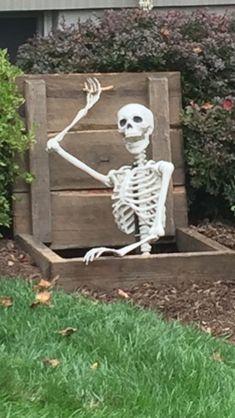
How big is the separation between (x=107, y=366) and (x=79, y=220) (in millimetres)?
2985

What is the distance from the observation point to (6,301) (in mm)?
5477

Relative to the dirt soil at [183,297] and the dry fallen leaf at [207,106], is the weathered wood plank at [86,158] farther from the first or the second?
the dirt soil at [183,297]

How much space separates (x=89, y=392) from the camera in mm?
4141

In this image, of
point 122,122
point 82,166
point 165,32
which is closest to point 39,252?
point 82,166

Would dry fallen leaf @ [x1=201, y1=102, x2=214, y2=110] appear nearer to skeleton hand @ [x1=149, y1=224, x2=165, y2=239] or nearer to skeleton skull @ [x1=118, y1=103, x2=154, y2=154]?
skeleton skull @ [x1=118, y1=103, x2=154, y2=154]

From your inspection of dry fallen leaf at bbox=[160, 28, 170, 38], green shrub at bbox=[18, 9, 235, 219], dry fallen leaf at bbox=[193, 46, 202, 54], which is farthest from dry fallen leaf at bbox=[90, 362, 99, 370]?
dry fallen leaf at bbox=[160, 28, 170, 38]

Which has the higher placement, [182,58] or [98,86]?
[182,58]

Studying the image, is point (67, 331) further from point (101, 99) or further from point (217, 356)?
point (101, 99)

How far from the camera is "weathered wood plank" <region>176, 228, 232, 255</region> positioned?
6.86m

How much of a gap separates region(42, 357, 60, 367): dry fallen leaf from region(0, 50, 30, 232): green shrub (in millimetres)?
2623

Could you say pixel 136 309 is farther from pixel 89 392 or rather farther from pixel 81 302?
pixel 89 392

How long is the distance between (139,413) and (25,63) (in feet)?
15.1

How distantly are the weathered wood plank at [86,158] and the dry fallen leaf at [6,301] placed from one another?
1.93 m

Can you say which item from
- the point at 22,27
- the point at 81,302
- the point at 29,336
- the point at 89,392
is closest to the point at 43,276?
the point at 81,302
